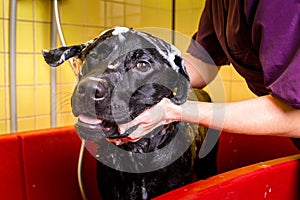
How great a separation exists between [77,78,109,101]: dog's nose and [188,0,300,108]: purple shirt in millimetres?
294

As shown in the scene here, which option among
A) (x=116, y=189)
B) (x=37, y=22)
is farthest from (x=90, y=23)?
(x=116, y=189)

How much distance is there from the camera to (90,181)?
104 centimetres

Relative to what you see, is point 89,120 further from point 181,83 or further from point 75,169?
point 75,169

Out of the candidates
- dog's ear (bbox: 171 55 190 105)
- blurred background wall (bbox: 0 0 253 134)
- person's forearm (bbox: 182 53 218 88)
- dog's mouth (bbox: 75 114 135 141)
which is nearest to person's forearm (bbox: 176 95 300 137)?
dog's ear (bbox: 171 55 190 105)

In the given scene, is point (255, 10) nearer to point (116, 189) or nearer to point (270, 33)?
point (270, 33)

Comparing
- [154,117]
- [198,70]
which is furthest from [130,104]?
[198,70]

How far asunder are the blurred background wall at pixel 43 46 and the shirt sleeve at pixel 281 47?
0.68m

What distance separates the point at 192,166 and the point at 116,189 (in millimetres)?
184

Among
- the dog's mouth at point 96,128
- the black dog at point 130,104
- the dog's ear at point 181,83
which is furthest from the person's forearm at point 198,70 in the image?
the dog's mouth at point 96,128

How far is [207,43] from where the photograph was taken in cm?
105

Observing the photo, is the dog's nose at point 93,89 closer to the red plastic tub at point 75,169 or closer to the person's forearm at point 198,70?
the red plastic tub at point 75,169

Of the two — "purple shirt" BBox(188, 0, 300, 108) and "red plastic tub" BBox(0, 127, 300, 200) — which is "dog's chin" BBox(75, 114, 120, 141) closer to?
"red plastic tub" BBox(0, 127, 300, 200)

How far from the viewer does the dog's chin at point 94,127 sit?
581 millimetres

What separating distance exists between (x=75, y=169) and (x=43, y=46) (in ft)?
1.80
